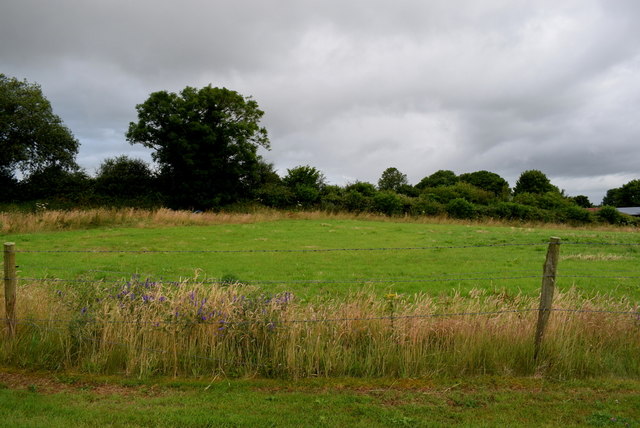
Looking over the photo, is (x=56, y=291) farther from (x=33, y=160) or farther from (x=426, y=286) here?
(x=33, y=160)

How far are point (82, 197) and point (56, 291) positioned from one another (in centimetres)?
3079

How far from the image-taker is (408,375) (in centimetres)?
546

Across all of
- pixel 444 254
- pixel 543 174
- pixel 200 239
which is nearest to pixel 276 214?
pixel 200 239

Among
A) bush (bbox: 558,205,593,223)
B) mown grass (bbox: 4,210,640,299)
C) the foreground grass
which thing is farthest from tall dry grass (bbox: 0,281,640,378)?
bush (bbox: 558,205,593,223)

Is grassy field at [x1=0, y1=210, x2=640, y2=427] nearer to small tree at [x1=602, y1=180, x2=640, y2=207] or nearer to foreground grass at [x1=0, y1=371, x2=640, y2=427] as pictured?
foreground grass at [x1=0, y1=371, x2=640, y2=427]

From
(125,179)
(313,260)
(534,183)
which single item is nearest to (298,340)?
(313,260)

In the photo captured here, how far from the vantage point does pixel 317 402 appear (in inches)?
184

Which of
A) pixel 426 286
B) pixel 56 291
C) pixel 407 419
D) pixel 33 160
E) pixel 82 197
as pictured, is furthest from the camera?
pixel 33 160

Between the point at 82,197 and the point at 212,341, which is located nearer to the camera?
the point at 212,341

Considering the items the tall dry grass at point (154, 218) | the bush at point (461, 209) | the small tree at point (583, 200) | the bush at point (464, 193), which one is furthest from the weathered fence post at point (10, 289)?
the small tree at point (583, 200)

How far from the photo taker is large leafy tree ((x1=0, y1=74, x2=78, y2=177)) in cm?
3456

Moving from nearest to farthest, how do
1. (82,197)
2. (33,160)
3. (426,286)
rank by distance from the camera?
(426,286)
(82,197)
(33,160)

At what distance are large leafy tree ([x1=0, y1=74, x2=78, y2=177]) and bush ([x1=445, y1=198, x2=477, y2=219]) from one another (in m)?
35.1

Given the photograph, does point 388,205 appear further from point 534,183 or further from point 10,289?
point 534,183
